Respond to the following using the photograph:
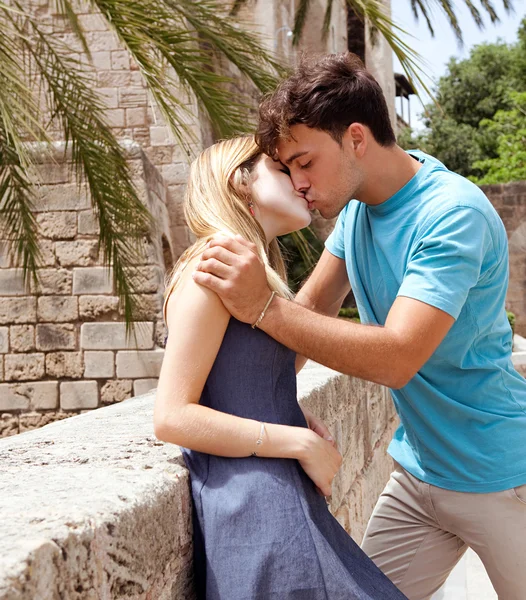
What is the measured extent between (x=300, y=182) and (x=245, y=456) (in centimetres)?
72

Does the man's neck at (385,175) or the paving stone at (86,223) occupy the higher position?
the man's neck at (385,175)

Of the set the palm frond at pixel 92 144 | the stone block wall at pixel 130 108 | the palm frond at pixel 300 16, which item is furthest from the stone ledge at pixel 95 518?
the stone block wall at pixel 130 108

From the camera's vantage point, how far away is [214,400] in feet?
4.86

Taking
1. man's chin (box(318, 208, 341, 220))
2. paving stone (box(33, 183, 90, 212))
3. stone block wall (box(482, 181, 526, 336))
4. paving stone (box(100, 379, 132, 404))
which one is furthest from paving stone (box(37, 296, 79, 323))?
stone block wall (box(482, 181, 526, 336))

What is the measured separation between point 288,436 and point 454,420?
1.93 feet

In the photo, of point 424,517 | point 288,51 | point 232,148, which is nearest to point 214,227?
point 232,148

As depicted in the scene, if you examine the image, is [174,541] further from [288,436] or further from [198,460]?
[288,436]

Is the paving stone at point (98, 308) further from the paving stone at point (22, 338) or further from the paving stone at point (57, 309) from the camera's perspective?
the paving stone at point (22, 338)

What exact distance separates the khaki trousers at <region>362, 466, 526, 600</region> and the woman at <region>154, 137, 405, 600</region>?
451 millimetres

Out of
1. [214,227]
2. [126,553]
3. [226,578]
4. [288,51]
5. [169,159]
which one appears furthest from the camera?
[288,51]

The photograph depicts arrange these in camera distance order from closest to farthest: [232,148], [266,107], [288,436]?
[288,436], [232,148], [266,107]

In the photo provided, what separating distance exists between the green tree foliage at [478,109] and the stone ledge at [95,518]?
73.1 feet

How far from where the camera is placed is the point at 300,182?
5.94 feet

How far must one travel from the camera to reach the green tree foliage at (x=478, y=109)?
967 inches
